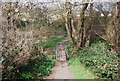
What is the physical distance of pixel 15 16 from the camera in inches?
329

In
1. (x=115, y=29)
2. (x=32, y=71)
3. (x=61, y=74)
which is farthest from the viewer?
(x=115, y=29)

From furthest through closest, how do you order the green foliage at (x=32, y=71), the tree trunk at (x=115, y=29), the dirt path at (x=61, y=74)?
the tree trunk at (x=115, y=29) → the dirt path at (x=61, y=74) → the green foliage at (x=32, y=71)

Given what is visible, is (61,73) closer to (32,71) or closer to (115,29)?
(32,71)

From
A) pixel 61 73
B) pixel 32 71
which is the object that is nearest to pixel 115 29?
pixel 61 73

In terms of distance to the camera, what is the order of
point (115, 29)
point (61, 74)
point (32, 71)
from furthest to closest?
point (115, 29), point (61, 74), point (32, 71)

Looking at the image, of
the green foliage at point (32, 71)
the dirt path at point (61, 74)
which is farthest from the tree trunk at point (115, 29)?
the green foliage at point (32, 71)

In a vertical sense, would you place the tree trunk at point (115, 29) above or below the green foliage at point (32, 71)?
above

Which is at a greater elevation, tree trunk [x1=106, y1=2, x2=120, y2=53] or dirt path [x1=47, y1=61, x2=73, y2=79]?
tree trunk [x1=106, y1=2, x2=120, y2=53]

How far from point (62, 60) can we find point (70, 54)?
1.17 meters

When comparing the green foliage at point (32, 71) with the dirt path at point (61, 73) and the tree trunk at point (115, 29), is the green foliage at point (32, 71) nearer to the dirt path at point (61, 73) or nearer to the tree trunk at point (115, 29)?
the dirt path at point (61, 73)

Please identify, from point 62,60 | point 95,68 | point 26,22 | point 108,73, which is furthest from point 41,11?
point 108,73

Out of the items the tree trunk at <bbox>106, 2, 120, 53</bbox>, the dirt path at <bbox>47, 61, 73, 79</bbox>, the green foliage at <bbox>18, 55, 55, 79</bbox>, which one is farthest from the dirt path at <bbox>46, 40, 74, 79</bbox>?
the tree trunk at <bbox>106, 2, 120, 53</bbox>

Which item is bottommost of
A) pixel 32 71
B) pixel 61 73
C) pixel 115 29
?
pixel 61 73

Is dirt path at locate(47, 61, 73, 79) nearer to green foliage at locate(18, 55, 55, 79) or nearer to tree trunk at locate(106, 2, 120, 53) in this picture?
green foliage at locate(18, 55, 55, 79)
